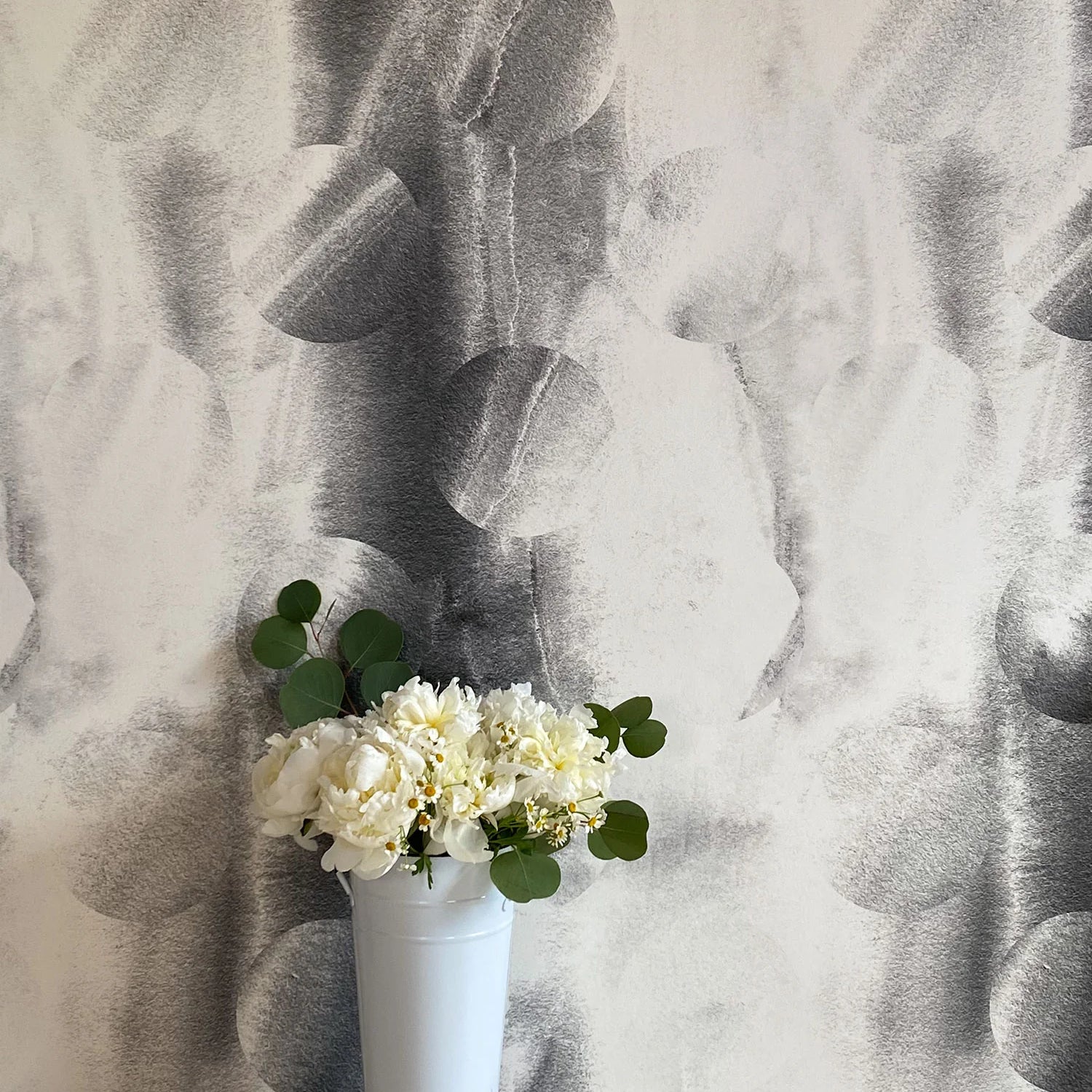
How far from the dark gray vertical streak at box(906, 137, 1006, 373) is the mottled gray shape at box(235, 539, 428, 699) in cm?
73

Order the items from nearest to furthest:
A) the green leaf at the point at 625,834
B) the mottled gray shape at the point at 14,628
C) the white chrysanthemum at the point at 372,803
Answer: the white chrysanthemum at the point at 372,803 → the green leaf at the point at 625,834 → the mottled gray shape at the point at 14,628

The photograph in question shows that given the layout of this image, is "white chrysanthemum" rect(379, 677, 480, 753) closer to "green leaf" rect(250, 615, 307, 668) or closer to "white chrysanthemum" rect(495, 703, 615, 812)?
"white chrysanthemum" rect(495, 703, 615, 812)

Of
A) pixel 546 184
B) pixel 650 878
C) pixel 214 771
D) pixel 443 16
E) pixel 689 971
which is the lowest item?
pixel 689 971

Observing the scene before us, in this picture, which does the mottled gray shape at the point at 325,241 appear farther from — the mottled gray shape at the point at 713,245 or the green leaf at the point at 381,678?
the green leaf at the point at 381,678

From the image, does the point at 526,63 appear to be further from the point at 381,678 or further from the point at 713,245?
the point at 381,678

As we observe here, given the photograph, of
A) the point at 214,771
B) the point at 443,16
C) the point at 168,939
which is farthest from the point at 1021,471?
the point at 168,939

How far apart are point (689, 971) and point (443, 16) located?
1.18 metres

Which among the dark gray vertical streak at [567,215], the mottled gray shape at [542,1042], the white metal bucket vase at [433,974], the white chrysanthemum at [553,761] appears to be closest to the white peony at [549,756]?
the white chrysanthemum at [553,761]

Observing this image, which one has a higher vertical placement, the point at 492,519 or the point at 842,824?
the point at 492,519

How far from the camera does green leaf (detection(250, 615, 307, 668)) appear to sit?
1.13 m

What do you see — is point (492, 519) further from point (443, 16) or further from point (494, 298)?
point (443, 16)

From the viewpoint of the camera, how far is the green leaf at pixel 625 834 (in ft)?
3.46

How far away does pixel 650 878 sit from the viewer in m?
1.20

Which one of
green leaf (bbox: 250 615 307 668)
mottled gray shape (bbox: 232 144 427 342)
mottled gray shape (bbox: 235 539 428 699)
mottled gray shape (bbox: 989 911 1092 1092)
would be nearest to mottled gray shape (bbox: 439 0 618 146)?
mottled gray shape (bbox: 232 144 427 342)
